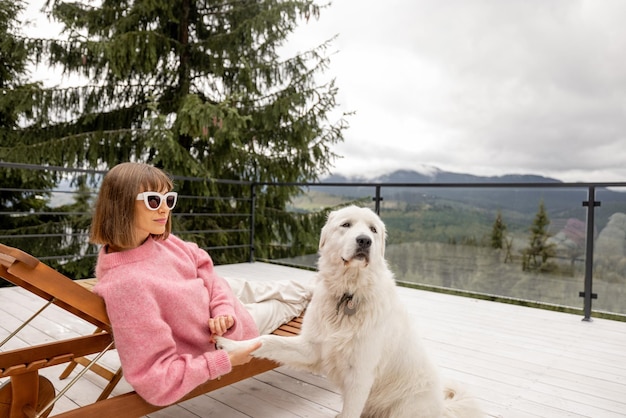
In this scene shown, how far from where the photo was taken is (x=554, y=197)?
404 centimetres

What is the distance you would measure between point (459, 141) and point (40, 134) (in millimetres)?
19532

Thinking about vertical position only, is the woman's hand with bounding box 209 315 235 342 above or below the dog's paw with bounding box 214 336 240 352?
above

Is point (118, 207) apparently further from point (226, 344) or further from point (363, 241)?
point (363, 241)

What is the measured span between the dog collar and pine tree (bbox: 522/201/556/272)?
3.67 m

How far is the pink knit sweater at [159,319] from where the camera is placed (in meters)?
1.08

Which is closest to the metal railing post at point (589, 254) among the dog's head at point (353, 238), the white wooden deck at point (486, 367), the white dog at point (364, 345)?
the white wooden deck at point (486, 367)

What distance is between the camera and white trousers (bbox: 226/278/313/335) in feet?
5.99

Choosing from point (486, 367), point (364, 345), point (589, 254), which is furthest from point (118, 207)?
point (589, 254)

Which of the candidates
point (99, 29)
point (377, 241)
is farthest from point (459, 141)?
point (377, 241)

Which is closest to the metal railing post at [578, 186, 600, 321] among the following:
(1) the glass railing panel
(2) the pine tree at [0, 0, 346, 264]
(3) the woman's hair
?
(1) the glass railing panel

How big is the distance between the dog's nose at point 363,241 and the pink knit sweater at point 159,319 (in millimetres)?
529

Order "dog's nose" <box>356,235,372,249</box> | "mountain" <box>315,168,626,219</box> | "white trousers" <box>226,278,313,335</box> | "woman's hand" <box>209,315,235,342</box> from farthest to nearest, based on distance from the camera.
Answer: "mountain" <box>315,168,626,219</box>
"white trousers" <box>226,278,313,335</box>
"dog's nose" <box>356,235,372,249</box>
"woman's hand" <box>209,315,235,342</box>

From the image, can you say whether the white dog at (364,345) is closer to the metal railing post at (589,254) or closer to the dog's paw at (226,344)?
the dog's paw at (226,344)

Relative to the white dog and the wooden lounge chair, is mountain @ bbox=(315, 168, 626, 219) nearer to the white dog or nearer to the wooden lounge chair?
the white dog
